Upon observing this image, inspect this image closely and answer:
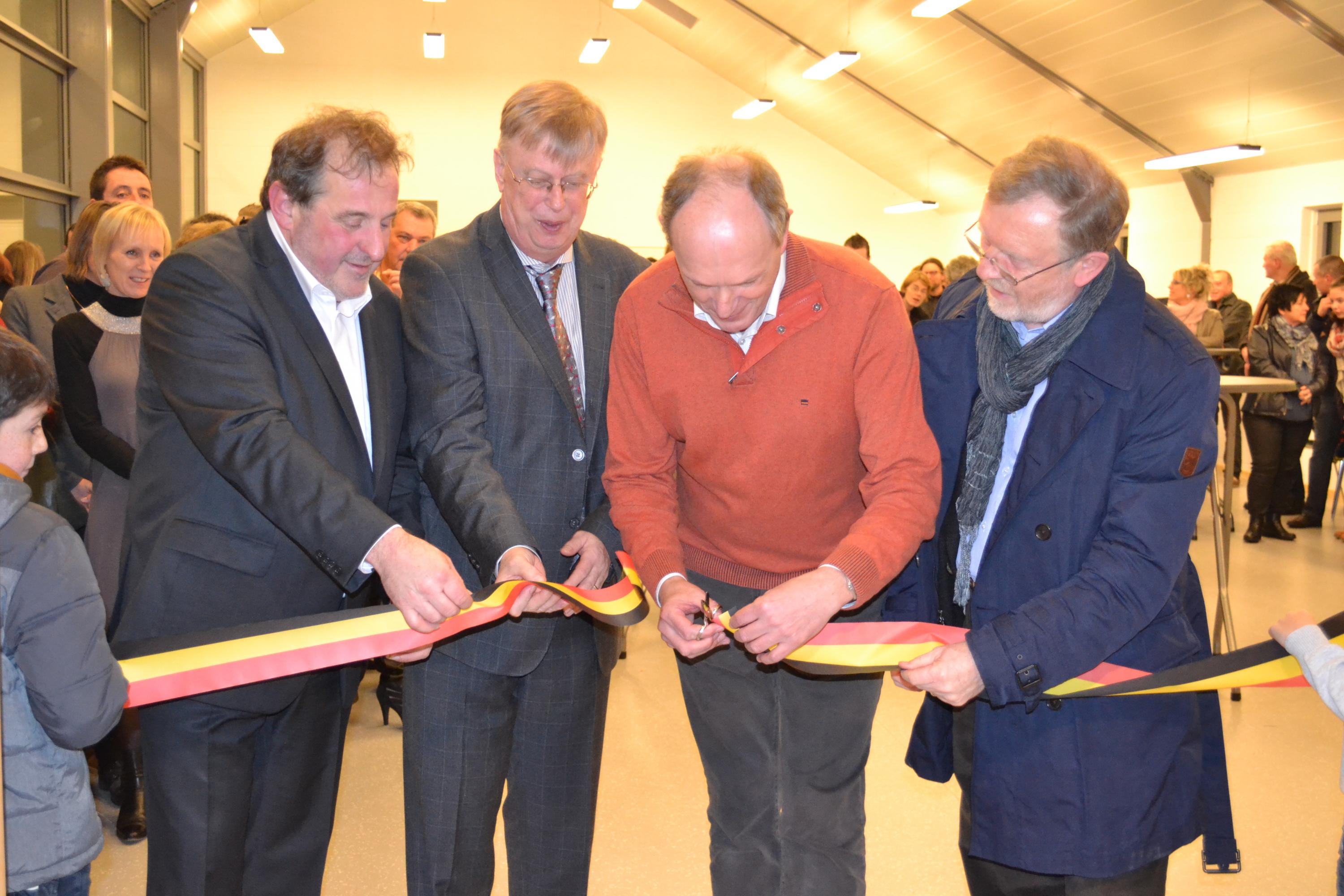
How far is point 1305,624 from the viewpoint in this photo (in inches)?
67.5

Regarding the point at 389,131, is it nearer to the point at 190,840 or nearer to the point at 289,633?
the point at 289,633

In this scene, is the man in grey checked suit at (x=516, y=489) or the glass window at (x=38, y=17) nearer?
the man in grey checked suit at (x=516, y=489)

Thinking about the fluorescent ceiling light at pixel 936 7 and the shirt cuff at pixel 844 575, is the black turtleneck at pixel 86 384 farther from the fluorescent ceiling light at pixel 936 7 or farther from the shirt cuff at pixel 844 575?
the fluorescent ceiling light at pixel 936 7

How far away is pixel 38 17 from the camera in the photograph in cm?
801

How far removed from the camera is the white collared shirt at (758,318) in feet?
6.19

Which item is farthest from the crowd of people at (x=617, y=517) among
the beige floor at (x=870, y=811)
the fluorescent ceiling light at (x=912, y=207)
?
the fluorescent ceiling light at (x=912, y=207)

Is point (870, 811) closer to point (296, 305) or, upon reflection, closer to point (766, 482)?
point (766, 482)

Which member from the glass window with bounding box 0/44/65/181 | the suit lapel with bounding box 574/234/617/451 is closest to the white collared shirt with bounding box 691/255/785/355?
the suit lapel with bounding box 574/234/617/451

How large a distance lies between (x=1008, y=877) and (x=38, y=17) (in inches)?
368

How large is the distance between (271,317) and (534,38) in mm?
15932

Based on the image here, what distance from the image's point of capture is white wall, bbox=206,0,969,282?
51.0ft

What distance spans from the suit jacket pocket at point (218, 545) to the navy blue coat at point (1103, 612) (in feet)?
4.19

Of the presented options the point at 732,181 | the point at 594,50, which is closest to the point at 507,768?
the point at 732,181

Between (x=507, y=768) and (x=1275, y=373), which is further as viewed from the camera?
(x=1275, y=373)
